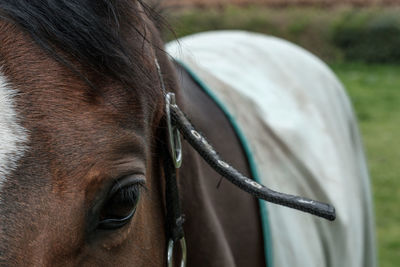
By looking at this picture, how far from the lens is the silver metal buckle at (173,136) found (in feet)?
3.97

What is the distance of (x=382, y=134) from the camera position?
6457 mm

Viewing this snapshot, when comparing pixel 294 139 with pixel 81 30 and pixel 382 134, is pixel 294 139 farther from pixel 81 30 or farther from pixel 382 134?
pixel 382 134

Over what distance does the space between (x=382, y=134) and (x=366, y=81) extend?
2511mm

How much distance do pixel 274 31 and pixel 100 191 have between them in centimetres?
973

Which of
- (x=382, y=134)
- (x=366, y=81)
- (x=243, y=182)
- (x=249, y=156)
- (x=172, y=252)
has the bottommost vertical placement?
(x=172, y=252)

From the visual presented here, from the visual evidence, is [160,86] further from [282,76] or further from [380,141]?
[380,141]

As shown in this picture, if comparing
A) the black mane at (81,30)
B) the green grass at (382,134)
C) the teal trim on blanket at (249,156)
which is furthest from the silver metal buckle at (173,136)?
the green grass at (382,134)

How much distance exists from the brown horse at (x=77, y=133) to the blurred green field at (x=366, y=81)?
10.7ft

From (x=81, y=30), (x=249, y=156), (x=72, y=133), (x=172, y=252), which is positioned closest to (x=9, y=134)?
(x=72, y=133)

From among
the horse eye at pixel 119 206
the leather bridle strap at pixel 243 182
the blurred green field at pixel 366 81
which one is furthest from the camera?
the blurred green field at pixel 366 81

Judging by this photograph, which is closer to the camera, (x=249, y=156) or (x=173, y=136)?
(x=173, y=136)

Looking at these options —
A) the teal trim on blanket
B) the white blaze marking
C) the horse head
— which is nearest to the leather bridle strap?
the horse head

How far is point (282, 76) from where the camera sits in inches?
103

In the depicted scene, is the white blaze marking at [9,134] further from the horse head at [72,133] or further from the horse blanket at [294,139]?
the horse blanket at [294,139]
